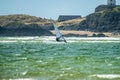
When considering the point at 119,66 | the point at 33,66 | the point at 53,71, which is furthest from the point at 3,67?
the point at 119,66

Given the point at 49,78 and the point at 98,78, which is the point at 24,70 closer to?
the point at 49,78

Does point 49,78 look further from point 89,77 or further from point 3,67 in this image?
point 3,67

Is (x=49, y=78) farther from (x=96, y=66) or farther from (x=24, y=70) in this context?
(x=96, y=66)

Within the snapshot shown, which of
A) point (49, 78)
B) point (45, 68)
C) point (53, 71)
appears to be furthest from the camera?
point (45, 68)

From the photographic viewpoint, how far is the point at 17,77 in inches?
1235

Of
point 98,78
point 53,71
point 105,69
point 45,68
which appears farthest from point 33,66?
point 98,78

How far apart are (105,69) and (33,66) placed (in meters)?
7.15

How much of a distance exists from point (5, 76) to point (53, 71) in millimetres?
4684

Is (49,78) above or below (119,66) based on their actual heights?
above

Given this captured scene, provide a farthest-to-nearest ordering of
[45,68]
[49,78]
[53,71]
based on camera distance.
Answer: [45,68]
[53,71]
[49,78]

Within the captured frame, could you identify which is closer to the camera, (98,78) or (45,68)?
(98,78)

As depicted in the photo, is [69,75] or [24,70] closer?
[69,75]

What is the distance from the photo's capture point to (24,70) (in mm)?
35250

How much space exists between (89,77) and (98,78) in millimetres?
784
